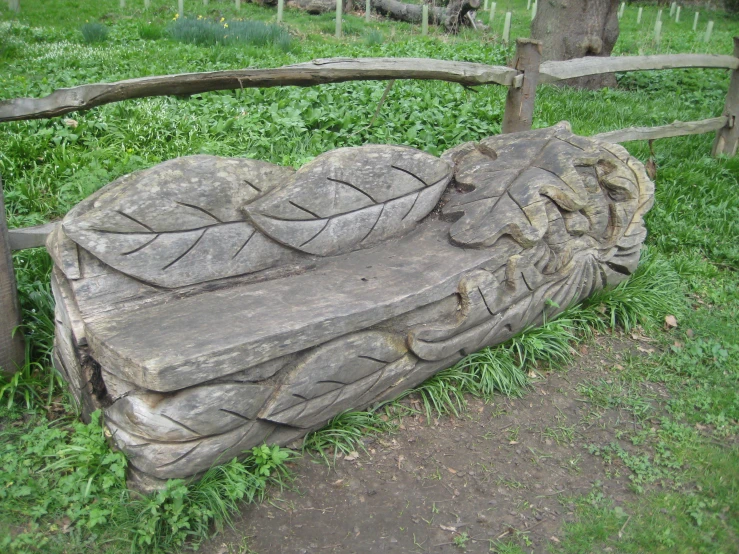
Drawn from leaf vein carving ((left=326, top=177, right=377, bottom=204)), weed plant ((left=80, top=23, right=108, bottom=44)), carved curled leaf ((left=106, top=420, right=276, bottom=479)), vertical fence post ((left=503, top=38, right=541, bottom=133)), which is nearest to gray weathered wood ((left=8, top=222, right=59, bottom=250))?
carved curled leaf ((left=106, top=420, right=276, bottom=479))

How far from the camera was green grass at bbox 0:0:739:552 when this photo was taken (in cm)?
236

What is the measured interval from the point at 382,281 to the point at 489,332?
25.5 inches

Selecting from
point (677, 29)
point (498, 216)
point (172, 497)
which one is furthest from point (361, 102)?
point (677, 29)

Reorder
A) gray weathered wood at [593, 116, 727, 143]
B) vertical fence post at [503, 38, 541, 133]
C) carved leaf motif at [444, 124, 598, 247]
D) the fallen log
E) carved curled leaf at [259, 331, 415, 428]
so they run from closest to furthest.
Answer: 1. carved curled leaf at [259, 331, 415, 428]
2. carved leaf motif at [444, 124, 598, 247]
3. vertical fence post at [503, 38, 541, 133]
4. gray weathered wood at [593, 116, 727, 143]
5. the fallen log

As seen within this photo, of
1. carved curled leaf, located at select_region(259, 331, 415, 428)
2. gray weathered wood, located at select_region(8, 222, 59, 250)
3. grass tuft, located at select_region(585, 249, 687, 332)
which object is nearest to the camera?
carved curled leaf, located at select_region(259, 331, 415, 428)

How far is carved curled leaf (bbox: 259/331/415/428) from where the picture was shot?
2.47 metres

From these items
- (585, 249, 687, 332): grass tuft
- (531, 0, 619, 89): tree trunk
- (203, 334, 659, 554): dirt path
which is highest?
(531, 0, 619, 89): tree trunk

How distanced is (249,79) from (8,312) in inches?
58.2

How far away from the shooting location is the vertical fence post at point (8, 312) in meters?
2.65

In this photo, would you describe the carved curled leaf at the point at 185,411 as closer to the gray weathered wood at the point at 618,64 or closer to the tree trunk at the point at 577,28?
the gray weathered wood at the point at 618,64

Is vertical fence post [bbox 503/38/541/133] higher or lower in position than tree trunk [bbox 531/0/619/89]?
lower

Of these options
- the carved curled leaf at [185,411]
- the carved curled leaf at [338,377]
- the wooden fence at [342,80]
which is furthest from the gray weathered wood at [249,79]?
the carved curled leaf at [338,377]

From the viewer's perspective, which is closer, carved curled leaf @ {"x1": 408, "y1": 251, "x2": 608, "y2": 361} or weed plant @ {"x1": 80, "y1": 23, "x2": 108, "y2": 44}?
carved curled leaf @ {"x1": 408, "y1": 251, "x2": 608, "y2": 361}

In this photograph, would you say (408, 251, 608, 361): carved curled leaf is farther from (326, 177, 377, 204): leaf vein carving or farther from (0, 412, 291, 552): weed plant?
(0, 412, 291, 552): weed plant
